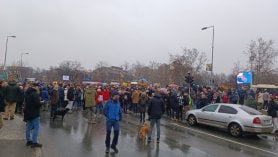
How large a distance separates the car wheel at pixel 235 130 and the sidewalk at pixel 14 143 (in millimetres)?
8630

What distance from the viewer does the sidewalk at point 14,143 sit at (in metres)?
9.06

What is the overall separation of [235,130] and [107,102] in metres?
7.19

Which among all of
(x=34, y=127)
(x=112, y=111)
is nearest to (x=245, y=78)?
(x=112, y=111)

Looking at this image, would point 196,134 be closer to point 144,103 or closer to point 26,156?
point 144,103

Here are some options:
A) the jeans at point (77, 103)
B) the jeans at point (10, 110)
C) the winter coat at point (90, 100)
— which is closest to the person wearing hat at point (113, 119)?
the jeans at point (10, 110)

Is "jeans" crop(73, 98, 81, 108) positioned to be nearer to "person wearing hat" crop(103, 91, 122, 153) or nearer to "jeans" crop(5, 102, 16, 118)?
"jeans" crop(5, 102, 16, 118)

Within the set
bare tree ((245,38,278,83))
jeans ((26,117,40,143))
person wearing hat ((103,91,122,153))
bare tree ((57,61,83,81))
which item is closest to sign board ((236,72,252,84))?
bare tree ((245,38,278,83))

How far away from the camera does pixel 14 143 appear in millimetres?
10289

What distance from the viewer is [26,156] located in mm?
8789

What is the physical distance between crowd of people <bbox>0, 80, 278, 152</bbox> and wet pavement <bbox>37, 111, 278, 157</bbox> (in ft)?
2.14

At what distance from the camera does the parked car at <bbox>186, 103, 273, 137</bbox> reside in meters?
15.3

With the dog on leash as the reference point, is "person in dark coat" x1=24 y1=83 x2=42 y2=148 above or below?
above

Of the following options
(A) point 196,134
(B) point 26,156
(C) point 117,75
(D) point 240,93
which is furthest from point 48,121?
(C) point 117,75

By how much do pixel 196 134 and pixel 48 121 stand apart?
6.80 m
